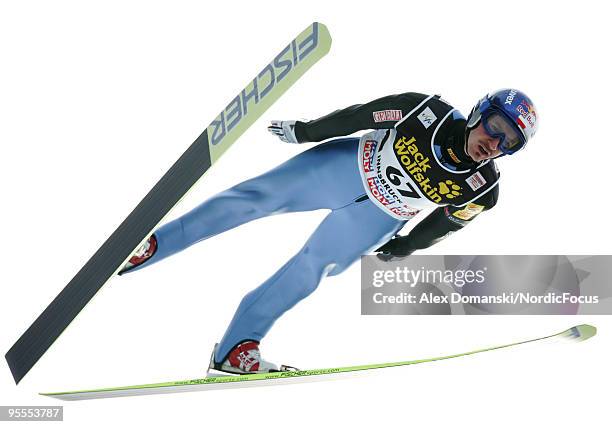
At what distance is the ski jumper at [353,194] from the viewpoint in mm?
2779

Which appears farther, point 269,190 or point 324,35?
point 269,190

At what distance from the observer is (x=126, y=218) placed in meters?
2.70

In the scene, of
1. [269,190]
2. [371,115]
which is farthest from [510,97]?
[269,190]

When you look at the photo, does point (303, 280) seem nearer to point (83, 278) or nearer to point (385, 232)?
point (385, 232)

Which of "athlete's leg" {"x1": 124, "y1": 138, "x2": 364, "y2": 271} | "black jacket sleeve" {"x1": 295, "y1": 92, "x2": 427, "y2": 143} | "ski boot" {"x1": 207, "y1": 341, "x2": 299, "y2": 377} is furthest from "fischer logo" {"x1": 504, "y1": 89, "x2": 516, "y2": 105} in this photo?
"ski boot" {"x1": 207, "y1": 341, "x2": 299, "y2": 377}

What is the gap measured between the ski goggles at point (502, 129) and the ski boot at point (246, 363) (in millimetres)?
1165

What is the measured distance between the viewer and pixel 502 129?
8.73 ft

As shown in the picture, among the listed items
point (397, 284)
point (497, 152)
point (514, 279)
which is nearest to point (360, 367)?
point (397, 284)

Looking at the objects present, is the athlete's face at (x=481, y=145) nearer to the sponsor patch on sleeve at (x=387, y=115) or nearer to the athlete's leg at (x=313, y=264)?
the sponsor patch on sleeve at (x=387, y=115)

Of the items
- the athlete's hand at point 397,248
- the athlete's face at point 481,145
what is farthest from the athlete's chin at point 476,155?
the athlete's hand at point 397,248

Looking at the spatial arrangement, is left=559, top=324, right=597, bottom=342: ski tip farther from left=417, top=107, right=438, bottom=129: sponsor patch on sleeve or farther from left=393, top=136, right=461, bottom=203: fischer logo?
left=417, top=107, right=438, bottom=129: sponsor patch on sleeve

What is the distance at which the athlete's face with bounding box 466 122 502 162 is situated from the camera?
2.69 metres

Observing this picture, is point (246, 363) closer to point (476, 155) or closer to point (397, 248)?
point (397, 248)

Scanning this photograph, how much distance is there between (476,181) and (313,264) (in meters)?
0.68
